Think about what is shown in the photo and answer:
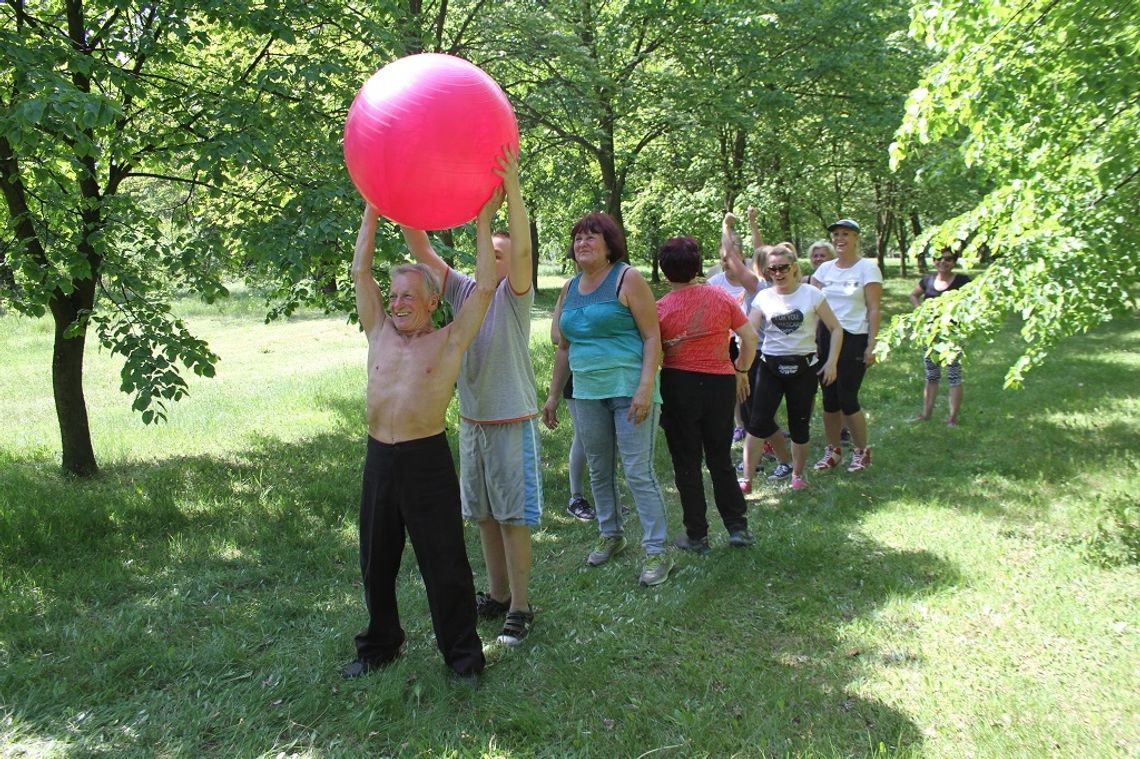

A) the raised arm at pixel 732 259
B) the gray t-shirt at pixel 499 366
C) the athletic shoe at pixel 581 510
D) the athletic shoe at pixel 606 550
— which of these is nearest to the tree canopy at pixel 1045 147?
the raised arm at pixel 732 259

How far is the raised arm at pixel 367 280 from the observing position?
3297 mm

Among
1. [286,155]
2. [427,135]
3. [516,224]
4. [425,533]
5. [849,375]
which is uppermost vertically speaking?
[286,155]

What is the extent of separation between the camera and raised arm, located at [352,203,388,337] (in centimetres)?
330

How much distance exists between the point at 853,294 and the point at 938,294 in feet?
6.18

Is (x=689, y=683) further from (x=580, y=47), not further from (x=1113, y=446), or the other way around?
(x=580, y=47)

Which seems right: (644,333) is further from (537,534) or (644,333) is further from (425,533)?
(537,534)

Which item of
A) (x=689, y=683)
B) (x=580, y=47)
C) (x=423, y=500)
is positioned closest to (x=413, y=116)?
(x=423, y=500)

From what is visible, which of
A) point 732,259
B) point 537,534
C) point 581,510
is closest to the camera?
point 537,534

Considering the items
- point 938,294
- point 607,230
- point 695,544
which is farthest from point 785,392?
point 938,294

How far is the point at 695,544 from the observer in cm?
464

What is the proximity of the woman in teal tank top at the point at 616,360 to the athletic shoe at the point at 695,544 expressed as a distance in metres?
0.34

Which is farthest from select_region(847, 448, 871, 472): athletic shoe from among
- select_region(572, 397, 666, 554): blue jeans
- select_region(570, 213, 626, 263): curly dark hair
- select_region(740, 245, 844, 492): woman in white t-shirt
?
select_region(570, 213, 626, 263): curly dark hair

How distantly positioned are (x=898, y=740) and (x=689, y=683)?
2.71 feet

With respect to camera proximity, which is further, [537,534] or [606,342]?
[537,534]
